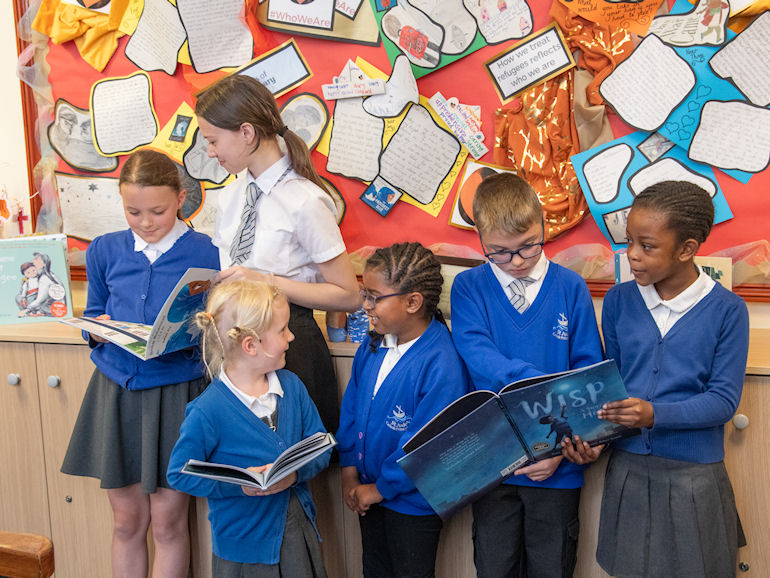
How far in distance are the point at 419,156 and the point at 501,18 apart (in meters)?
0.45

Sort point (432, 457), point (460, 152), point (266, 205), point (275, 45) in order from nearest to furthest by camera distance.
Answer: point (432, 457) < point (266, 205) < point (460, 152) < point (275, 45)

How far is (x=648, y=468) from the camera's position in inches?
58.1

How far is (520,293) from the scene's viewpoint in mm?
1524

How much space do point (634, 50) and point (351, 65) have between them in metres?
0.81

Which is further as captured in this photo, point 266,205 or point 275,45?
point 275,45

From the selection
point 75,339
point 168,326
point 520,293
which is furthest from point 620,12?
point 75,339

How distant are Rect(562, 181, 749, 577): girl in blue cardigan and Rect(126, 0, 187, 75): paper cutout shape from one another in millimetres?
1608

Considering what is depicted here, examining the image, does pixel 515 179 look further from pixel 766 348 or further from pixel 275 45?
pixel 275 45

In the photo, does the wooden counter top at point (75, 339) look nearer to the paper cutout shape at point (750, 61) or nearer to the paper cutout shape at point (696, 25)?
the paper cutout shape at point (750, 61)

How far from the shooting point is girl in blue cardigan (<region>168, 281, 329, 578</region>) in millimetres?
1433

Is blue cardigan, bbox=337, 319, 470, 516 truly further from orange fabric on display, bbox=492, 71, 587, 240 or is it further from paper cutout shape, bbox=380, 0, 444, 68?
paper cutout shape, bbox=380, 0, 444, 68

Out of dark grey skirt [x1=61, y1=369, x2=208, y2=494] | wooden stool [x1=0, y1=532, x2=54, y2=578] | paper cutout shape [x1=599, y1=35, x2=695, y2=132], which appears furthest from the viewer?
paper cutout shape [x1=599, y1=35, x2=695, y2=132]

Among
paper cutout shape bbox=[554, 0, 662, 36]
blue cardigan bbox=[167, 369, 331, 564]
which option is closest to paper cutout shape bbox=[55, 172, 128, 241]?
blue cardigan bbox=[167, 369, 331, 564]

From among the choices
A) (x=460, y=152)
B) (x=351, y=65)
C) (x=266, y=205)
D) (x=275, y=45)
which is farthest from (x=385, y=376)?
(x=275, y=45)
